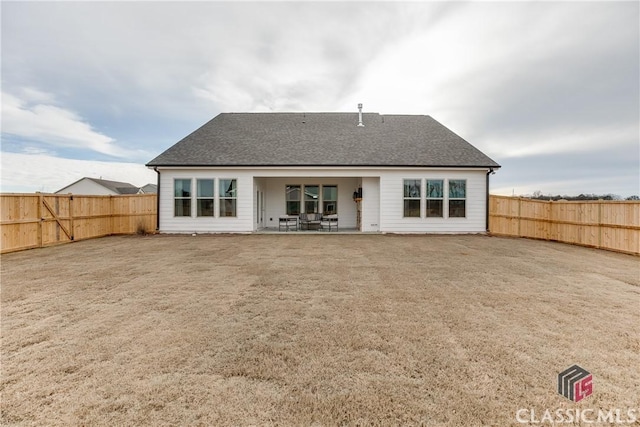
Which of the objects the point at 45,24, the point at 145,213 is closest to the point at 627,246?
the point at 145,213

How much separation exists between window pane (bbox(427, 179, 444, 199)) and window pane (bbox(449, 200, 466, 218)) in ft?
2.26

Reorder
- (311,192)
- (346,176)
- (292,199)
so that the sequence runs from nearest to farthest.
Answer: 1. (346,176)
2. (311,192)
3. (292,199)

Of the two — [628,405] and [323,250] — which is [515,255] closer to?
[323,250]

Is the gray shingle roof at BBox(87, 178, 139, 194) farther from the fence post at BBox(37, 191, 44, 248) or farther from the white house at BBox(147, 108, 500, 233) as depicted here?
the fence post at BBox(37, 191, 44, 248)

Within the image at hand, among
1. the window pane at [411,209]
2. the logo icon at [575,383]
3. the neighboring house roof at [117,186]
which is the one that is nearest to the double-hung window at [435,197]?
the window pane at [411,209]

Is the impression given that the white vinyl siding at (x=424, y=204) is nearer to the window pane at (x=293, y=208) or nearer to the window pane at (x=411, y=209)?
the window pane at (x=411, y=209)

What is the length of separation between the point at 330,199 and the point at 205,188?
6.75 meters

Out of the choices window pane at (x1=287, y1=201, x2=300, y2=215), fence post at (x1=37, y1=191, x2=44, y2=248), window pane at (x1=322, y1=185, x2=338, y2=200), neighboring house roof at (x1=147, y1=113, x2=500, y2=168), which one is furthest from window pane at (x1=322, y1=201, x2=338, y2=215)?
fence post at (x1=37, y1=191, x2=44, y2=248)

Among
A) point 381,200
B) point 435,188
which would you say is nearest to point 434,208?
point 435,188

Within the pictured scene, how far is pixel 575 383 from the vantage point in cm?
238

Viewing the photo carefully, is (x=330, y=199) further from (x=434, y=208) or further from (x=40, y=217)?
(x=40, y=217)

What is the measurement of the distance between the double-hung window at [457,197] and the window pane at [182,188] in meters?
12.7

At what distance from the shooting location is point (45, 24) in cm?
968

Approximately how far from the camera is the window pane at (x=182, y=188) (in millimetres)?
13555
